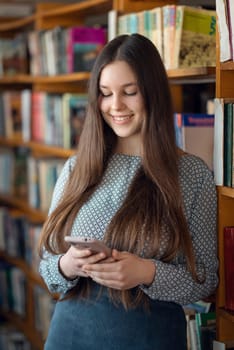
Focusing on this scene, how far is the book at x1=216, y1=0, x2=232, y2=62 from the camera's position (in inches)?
63.7

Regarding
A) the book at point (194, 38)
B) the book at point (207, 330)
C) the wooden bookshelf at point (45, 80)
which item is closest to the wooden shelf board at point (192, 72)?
the book at point (194, 38)

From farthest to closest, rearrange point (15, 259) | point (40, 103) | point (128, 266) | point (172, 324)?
point (15, 259) < point (40, 103) < point (172, 324) < point (128, 266)

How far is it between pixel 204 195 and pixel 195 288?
227mm

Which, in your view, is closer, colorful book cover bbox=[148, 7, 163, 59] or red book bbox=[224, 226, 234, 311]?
red book bbox=[224, 226, 234, 311]

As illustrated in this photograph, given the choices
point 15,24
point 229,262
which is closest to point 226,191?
point 229,262

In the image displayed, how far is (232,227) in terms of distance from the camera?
67.7 inches

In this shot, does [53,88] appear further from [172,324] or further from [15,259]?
[172,324]

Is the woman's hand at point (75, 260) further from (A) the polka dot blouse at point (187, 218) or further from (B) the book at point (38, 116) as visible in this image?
(B) the book at point (38, 116)

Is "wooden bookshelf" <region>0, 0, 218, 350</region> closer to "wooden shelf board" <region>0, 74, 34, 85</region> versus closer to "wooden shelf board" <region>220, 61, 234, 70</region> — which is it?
"wooden shelf board" <region>0, 74, 34, 85</region>

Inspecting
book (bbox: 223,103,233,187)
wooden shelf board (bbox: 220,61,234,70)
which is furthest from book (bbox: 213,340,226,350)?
wooden shelf board (bbox: 220,61,234,70)

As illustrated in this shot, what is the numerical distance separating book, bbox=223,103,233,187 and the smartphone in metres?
0.38

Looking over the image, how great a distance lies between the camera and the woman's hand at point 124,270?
153 cm

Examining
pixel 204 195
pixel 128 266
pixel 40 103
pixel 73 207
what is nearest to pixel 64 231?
pixel 73 207

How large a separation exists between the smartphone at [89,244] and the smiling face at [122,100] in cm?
32
